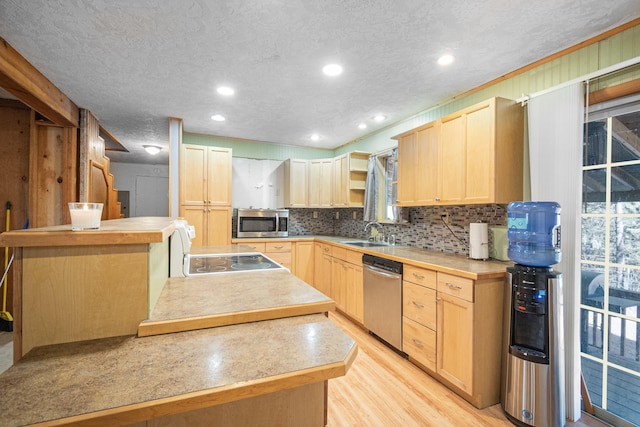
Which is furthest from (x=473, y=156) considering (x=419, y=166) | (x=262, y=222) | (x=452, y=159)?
(x=262, y=222)

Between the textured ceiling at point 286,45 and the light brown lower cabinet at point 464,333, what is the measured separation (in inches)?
66.4

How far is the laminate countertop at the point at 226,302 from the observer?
1152 millimetres

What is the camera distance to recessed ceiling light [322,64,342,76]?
240 centimetres

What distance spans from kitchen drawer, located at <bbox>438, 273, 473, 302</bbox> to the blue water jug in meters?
0.37

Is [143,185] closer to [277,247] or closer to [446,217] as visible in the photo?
[277,247]

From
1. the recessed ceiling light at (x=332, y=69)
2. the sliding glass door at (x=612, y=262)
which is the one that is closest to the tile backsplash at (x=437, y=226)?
the sliding glass door at (x=612, y=262)

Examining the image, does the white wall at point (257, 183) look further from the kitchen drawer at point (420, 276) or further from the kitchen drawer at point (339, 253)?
the kitchen drawer at point (420, 276)

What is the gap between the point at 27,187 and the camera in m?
3.48

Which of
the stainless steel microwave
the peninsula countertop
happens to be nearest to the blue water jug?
the peninsula countertop

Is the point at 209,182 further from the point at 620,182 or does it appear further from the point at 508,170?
Answer: the point at 620,182

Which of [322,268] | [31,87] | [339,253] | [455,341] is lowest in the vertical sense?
[455,341]

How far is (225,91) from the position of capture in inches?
115

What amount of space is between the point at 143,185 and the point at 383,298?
7103mm

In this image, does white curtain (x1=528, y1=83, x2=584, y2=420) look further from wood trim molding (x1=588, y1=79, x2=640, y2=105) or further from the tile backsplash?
the tile backsplash
